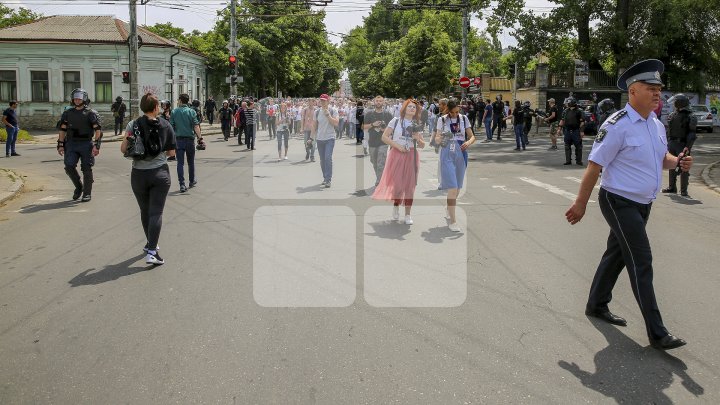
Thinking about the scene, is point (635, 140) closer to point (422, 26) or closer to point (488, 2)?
point (488, 2)

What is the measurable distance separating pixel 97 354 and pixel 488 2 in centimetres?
3486

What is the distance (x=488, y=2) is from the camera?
35969mm

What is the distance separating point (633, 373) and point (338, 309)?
2132 millimetres

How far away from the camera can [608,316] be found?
4.93 m

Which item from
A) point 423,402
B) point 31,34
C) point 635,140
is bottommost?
point 423,402

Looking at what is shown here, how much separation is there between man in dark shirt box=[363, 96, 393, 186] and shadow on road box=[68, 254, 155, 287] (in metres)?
5.50

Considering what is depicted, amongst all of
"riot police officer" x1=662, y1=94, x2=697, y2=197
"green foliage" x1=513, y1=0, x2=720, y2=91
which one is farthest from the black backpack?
"green foliage" x1=513, y1=0, x2=720, y2=91

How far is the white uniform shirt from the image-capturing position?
4543 millimetres

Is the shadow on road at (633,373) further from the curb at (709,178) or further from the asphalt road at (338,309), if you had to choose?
the curb at (709,178)

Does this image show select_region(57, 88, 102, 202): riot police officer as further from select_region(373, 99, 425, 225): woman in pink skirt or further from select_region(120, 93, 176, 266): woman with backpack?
select_region(373, 99, 425, 225): woman in pink skirt

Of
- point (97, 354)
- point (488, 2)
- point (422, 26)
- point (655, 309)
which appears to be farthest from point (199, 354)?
point (422, 26)

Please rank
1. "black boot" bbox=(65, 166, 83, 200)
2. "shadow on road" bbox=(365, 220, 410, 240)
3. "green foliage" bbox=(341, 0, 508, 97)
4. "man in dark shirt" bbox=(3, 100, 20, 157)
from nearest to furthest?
"shadow on road" bbox=(365, 220, 410, 240) → "black boot" bbox=(65, 166, 83, 200) → "man in dark shirt" bbox=(3, 100, 20, 157) → "green foliage" bbox=(341, 0, 508, 97)

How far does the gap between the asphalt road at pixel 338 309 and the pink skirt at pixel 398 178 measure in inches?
15.4

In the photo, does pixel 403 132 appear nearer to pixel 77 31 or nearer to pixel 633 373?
pixel 633 373
